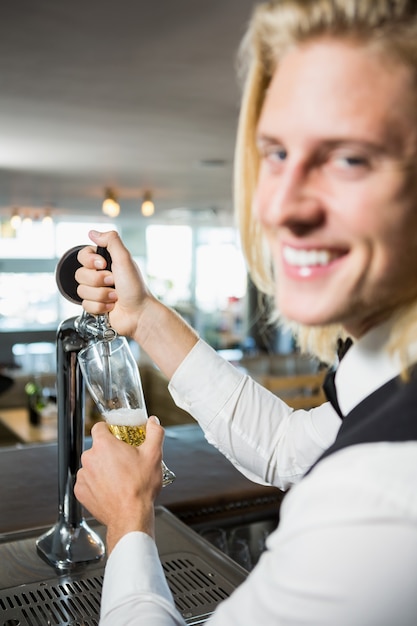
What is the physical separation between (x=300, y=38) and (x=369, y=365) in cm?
35

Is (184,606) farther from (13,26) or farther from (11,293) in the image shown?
(11,293)

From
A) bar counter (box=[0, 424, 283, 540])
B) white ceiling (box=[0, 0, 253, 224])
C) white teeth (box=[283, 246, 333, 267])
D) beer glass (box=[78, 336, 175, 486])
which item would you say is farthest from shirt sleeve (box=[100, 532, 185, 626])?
white ceiling (box=[0, 0, 253, 224])

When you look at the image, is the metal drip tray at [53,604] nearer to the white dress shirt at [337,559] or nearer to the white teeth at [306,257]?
the white dress shirt at [337,559]

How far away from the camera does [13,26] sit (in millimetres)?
2631

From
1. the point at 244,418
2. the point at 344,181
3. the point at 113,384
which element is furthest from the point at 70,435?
the point at 344,181

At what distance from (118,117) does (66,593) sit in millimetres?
3632

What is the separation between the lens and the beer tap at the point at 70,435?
1.10 meters

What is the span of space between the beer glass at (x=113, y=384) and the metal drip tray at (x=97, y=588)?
22cm

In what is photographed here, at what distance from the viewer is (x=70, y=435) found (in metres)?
1.12

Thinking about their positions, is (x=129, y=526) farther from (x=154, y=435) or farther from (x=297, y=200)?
(x=297, y=200)

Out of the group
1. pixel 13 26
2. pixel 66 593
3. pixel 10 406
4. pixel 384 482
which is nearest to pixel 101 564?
pixel 66 593

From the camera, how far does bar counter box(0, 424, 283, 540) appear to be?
132 centimetres

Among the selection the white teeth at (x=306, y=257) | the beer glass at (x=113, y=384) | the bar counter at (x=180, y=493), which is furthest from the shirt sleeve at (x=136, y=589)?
the bar counter at (x=180, y=493)

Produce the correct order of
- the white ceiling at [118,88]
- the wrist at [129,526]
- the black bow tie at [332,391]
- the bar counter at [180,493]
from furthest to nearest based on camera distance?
1. the white ceiling at [118,88]
2. the bar counter at [180,493]
3. the black bow tie at [332,391]
4. the wrist at [129,526]
